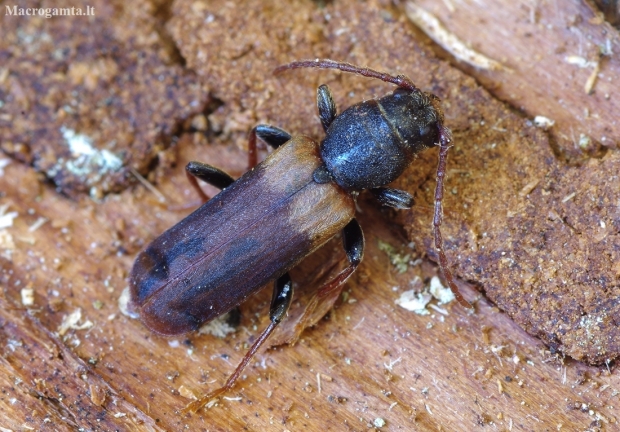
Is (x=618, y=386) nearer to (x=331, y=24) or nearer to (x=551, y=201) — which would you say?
(x=551, y=201)

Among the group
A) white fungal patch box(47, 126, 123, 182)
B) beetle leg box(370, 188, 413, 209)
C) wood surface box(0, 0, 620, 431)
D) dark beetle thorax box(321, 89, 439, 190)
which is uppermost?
white fungal patch box(47, 126, 123, 182)

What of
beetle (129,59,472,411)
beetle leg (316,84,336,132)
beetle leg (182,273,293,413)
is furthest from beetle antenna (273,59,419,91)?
beetle leg (182,273,293,413)

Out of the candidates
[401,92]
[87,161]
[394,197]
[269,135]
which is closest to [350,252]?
[394,197]

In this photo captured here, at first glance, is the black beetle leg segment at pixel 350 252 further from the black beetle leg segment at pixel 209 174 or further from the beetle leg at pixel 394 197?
the black beetle leg segment at pixel 209 174

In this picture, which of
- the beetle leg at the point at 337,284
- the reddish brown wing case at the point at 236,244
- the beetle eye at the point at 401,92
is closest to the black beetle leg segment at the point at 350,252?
the beetle leg at the point at 337,284

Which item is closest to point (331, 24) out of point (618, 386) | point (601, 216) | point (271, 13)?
point (271, 13)

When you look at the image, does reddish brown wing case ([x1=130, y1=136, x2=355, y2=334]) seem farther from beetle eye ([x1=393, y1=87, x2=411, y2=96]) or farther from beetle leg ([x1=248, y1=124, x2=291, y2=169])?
beetle eye ([x1=393, y1=87, x2=411, y2=96])

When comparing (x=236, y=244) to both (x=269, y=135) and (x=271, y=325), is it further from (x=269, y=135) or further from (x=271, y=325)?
(x=269, y=135)
